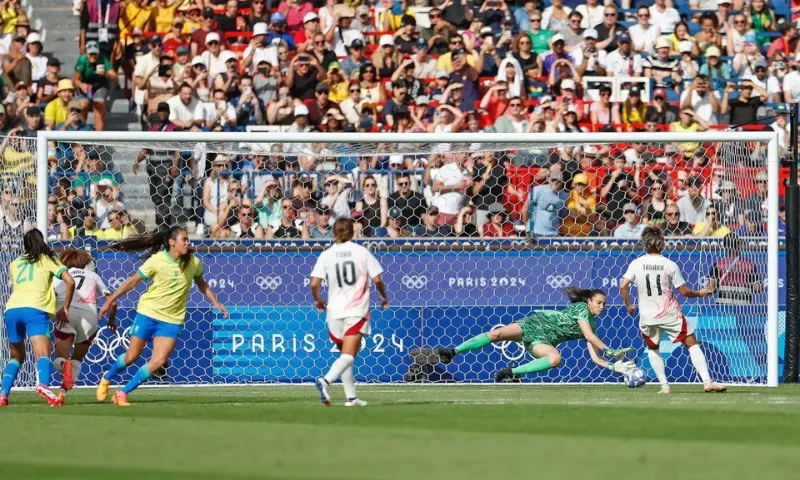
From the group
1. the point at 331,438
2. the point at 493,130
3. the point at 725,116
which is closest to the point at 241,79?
the point at 493,130

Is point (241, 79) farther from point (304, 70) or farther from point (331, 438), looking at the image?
point (331, 438)

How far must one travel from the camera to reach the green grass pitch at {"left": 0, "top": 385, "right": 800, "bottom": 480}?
7906mm

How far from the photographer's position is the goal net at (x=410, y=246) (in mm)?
17469

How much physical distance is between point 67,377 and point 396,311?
4.57 meters

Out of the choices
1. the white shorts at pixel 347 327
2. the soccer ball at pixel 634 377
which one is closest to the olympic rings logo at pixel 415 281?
the soccer ball at pixel 634 377

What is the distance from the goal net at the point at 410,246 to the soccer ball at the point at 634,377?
6.76 feet

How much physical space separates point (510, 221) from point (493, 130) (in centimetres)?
441

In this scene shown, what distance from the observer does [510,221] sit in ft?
59.2

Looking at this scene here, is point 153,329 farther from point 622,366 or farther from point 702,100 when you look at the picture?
point 702,100

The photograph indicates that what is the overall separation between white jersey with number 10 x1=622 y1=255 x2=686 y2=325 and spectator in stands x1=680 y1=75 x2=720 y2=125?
8390mm

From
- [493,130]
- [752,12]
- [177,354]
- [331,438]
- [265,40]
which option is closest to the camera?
[331,438]

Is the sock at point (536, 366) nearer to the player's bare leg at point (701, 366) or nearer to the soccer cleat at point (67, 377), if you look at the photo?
the player's bare leg at point (701, 366)

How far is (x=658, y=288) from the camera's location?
1523 cm

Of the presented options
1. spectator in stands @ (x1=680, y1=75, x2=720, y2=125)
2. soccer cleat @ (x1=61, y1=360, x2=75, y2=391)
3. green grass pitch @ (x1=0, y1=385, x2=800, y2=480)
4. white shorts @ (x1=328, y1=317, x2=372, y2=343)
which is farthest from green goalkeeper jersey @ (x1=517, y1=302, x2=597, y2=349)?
spectator in stands @ (x1=680, y1=75, x2=720, y2=125)
